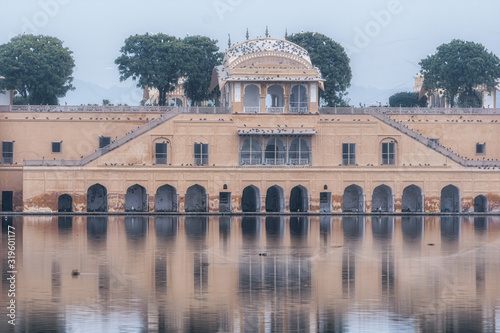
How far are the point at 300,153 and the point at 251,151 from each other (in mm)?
3172

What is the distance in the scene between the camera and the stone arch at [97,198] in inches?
2418

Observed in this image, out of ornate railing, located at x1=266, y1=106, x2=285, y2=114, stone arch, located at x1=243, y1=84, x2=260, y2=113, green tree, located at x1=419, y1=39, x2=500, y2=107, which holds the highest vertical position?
green tree, located at x1=419, y1=39, x2=500, y2=107

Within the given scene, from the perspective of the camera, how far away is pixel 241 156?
60625mm

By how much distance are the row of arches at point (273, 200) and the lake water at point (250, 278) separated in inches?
372

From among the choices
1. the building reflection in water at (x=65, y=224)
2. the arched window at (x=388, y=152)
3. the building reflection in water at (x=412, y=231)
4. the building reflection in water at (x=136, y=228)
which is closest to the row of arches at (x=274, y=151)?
the arched window at (x=388, y=152)

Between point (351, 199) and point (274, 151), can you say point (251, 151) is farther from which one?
point (351, 199)

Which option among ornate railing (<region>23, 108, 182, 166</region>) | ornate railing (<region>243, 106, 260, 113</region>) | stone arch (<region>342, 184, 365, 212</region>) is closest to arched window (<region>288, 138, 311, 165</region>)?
ornate railing (<region>243, 106, 260, 113</region>)

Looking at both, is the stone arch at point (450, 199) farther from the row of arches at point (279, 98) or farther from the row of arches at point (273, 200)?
the row of arches at point (279, 98)

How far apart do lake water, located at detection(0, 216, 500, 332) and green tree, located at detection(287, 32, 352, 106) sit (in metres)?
22.5

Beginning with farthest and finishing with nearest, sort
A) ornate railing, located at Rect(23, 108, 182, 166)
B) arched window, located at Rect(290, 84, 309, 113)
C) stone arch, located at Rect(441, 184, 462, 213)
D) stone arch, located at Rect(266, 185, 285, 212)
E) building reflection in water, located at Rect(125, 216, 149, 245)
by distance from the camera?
1. stone arch, located at Rect(266, 185, 285, 212)
2. stone arch, located at Rect(441, 184, 462, 213)
3. arched window, located at Rect(290, 84, 309, 113)
4. ornate railing, located at Rect(23, 108, 182, 166)
5. building reflection in water, located at Rect(125, 216, 149, 245)

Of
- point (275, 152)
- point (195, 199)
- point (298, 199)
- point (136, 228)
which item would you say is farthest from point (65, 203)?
point (298, 199)

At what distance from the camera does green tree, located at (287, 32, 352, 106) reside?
234ft

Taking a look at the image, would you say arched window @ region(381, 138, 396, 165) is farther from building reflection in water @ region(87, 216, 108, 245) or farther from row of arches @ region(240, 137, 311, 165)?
building reflection in water @ region(87, 216, 108, 245)

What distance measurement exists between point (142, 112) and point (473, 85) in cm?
2442
